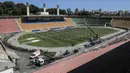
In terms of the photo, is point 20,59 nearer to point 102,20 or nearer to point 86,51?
point 86,51

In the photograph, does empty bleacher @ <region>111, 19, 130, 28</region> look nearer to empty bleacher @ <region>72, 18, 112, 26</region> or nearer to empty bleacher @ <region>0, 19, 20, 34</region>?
empty bleacher @ <region>72, 18, 112, 26</region>

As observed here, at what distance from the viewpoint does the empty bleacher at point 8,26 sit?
155ft

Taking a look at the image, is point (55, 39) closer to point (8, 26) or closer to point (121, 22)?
point (8, 26)

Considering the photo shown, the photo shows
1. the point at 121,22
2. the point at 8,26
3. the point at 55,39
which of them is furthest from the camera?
the point at 121,22

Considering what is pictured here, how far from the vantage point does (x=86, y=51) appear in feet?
85.6

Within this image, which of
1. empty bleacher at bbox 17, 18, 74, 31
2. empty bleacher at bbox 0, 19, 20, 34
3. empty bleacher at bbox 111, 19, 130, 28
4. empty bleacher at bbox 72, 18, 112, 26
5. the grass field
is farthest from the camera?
empty bleacher at bbox 72, 18, 112, 26

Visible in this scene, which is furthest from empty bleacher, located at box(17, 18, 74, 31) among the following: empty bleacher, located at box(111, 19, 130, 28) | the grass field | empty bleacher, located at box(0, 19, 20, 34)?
empty bleacher, located at box(111, 19, 130, 28)

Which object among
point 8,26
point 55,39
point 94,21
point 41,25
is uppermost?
point 8,26

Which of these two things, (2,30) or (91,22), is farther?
(91,22)

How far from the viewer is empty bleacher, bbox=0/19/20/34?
47097mm

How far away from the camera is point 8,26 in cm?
4962

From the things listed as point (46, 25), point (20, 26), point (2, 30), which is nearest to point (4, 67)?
point (2, 30)

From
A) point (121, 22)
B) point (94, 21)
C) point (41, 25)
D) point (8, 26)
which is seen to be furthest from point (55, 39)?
point (94, 21)

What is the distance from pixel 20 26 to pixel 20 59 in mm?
30296
